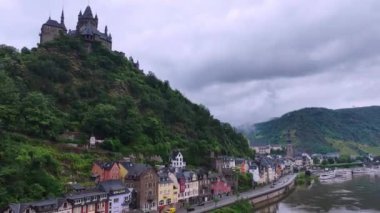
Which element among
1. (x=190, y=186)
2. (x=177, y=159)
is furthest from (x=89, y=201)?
(x=177, y=159)

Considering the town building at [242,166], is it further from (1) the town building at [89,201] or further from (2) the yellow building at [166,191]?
(1) the town building at [89,201]

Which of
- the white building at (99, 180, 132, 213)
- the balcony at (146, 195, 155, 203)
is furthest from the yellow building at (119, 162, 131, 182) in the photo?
the balcony at (146, 195, 155, 203)

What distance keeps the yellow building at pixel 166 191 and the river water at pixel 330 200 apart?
15428 mm

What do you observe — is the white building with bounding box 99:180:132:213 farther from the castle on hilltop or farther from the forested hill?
the castle on hilltop

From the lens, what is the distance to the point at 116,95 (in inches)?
3145

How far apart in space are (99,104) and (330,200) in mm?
43562

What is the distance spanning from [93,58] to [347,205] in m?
56.0

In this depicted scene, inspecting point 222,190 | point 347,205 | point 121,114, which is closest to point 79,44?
point 121,114

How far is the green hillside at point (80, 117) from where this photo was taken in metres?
45.1

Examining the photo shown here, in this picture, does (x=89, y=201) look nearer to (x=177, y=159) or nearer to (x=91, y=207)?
(x=91, y=207)

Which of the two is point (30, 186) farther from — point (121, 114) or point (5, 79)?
point (121, 114)

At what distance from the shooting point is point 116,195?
44156mm

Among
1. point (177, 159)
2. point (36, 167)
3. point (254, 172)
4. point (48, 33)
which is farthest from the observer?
point (48, 33)

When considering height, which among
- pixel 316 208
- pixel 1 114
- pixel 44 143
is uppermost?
pixel 1 114
